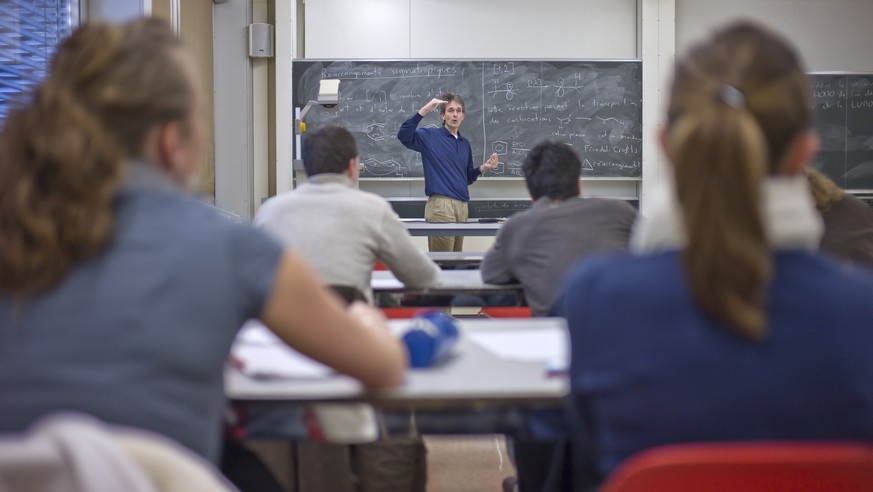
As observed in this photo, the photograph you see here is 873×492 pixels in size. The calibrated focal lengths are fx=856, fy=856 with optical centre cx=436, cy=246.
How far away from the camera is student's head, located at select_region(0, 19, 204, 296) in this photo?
95cm

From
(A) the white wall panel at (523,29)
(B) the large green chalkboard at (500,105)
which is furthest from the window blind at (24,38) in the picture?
(A) the white wall panel at (523,29)

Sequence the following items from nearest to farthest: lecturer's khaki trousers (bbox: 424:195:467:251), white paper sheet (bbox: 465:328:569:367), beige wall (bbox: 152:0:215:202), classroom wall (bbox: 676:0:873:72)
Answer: white paper sheet (bbox: 465:328:569:367) < beige wall (bbox: 152:0:215:202) < lecturer's khaki trousers (bbox: 424:195:467:251) < classroom wall (bbox: 676:0:873:72)

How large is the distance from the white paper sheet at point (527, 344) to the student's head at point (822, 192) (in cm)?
125

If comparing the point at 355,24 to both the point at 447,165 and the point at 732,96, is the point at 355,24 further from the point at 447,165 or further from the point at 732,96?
the point at 732,96

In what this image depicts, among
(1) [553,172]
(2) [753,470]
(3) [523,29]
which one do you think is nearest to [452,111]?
(3) [523,29]

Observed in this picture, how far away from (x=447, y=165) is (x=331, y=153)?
3.83 meters

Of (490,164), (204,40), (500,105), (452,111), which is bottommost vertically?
(490,164)

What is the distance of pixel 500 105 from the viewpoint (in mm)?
7023

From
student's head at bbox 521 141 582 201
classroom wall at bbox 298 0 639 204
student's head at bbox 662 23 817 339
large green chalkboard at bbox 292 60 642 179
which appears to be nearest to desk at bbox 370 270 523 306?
student's head at bbox 521 141 582 201

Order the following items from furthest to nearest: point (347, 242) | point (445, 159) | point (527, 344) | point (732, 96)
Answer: point (445, 159) → point (347, 242) → point (527, 344) → point (732, 96)

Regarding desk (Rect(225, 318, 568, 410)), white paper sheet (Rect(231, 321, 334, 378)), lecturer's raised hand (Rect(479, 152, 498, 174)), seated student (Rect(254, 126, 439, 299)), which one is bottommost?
desk (Rect(225, 318, 568, 410))

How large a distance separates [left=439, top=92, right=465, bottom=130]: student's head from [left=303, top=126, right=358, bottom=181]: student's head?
11.9ft

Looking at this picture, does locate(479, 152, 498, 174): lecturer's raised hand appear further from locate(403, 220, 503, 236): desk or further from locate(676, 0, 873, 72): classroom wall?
locate(676, 0, 873, 72): classroom wall

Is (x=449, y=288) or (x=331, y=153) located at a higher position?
(x=331, y=153)
